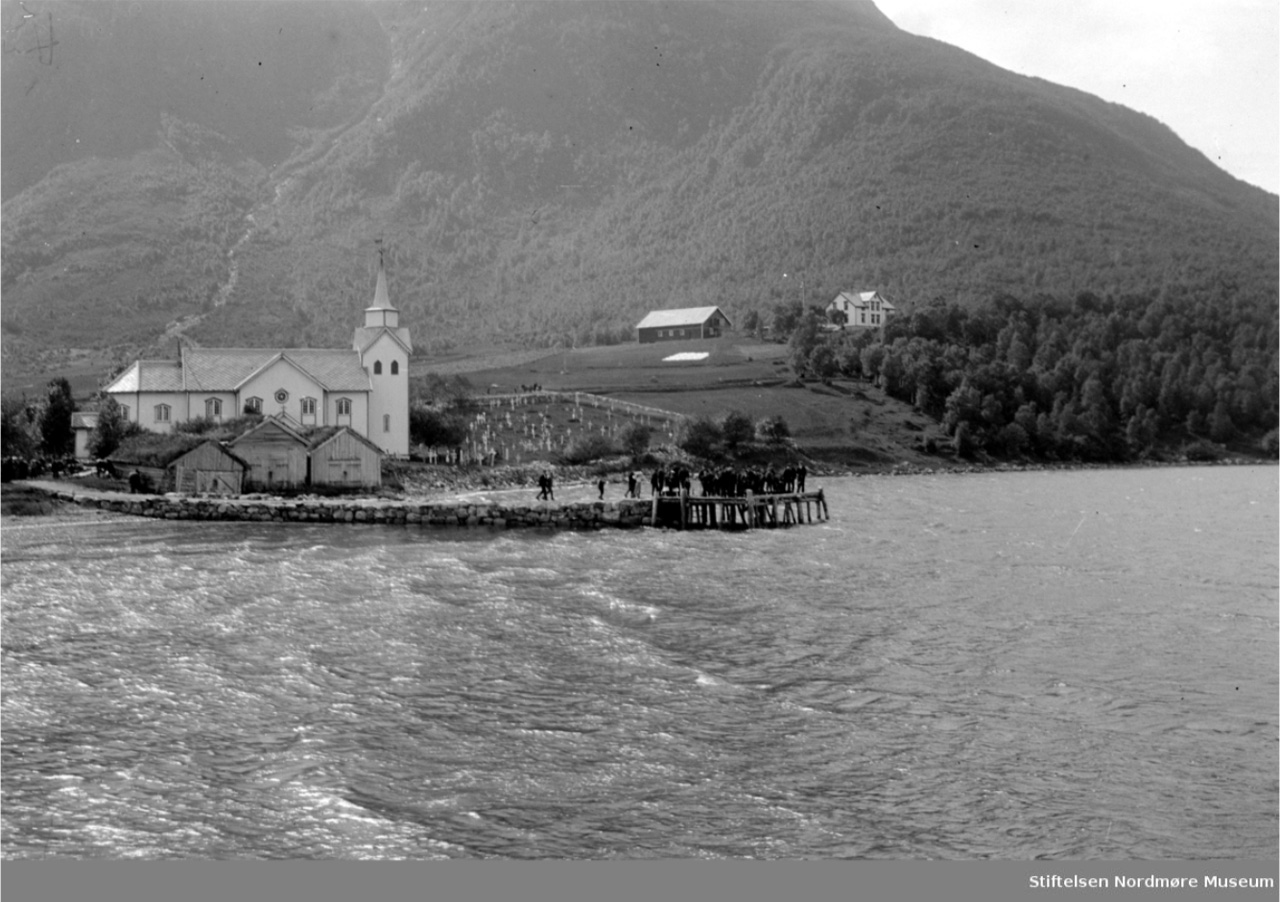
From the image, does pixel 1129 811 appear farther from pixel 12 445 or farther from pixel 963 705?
pixel 12 445

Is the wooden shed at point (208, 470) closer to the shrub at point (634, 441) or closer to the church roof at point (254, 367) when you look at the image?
the church roof at point (254, 367)

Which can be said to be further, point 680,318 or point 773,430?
point 680,318

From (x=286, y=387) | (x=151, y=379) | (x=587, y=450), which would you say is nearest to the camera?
(x=151, y=379)

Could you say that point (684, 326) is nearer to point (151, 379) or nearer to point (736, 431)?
point (736, 431)

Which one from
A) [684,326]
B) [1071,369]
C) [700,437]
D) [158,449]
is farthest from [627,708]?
[684,326]

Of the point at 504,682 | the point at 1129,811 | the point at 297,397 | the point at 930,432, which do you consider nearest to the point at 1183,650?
the point at 1129,811

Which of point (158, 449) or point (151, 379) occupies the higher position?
point (151, 379)

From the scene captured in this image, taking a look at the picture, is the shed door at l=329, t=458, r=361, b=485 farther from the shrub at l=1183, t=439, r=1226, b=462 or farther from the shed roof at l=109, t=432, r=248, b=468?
the shrub at l=1183, t=439, r=1226, b=462
